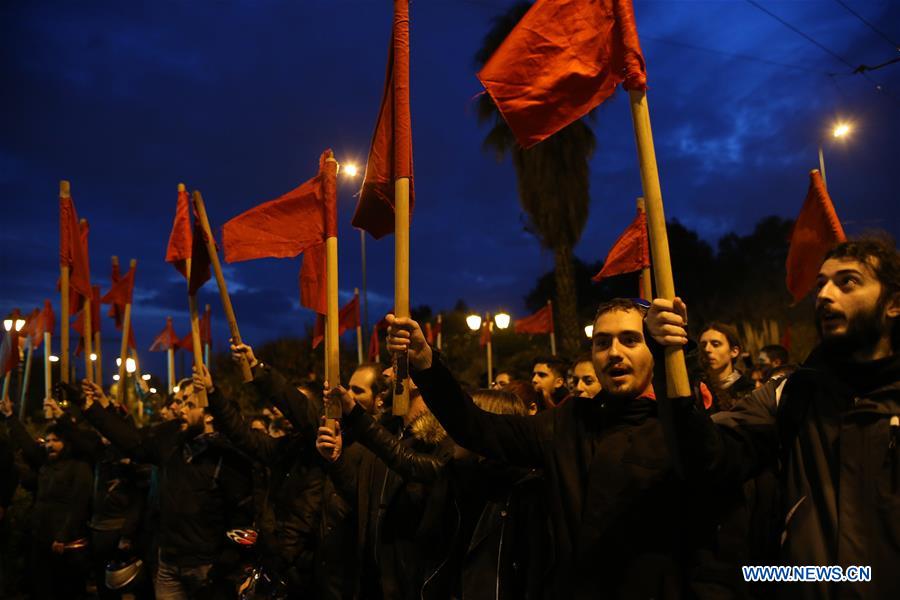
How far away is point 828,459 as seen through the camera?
2115mm

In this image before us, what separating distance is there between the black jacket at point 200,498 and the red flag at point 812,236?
4.47 metres

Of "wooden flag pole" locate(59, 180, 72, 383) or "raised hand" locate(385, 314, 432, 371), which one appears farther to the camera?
"wooden flag pole" locate(59, 180, 72, 383)

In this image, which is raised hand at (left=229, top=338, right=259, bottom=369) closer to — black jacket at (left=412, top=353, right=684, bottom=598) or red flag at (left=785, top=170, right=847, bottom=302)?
black jacket at (left=412, top=353, right=684, bottom=598)

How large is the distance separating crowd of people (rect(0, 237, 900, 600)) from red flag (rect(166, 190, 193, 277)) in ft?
4.80

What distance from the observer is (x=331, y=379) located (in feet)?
11.9

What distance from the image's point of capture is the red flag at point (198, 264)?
5.47m

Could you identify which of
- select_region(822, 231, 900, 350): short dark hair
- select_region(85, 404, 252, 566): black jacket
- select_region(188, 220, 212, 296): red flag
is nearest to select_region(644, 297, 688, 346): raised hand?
select_region(822, 231, 900, 350): short dark hair

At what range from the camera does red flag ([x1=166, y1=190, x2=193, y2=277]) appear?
20.1 feet

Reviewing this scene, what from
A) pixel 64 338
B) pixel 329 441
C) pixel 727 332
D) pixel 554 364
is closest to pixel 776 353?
pixel 727 332

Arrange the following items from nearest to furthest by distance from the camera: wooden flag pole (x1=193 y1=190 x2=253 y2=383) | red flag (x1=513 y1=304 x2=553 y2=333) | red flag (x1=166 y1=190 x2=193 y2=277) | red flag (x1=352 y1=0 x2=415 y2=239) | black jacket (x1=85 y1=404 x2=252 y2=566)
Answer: red flag (x1=352 y1=0 x2=415 y2=239), wooden flag pole (x1=193 y1=190 x2=253 y2=383), black jacket (x1=85 y1=404 x2=252 y2=566), red flag (x1=166 y1=190 x2=193 y2=277), red flag (x1=513 y1=304 x2=553 y2=333)

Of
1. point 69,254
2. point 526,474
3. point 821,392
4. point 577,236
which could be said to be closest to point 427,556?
point 526,474

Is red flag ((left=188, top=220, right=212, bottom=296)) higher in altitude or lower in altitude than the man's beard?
higher

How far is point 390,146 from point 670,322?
2.09 m

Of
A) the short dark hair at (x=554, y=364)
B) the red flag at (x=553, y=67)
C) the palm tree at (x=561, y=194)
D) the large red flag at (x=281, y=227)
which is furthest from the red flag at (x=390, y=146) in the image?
the palm tree at (x=561, y=194)
